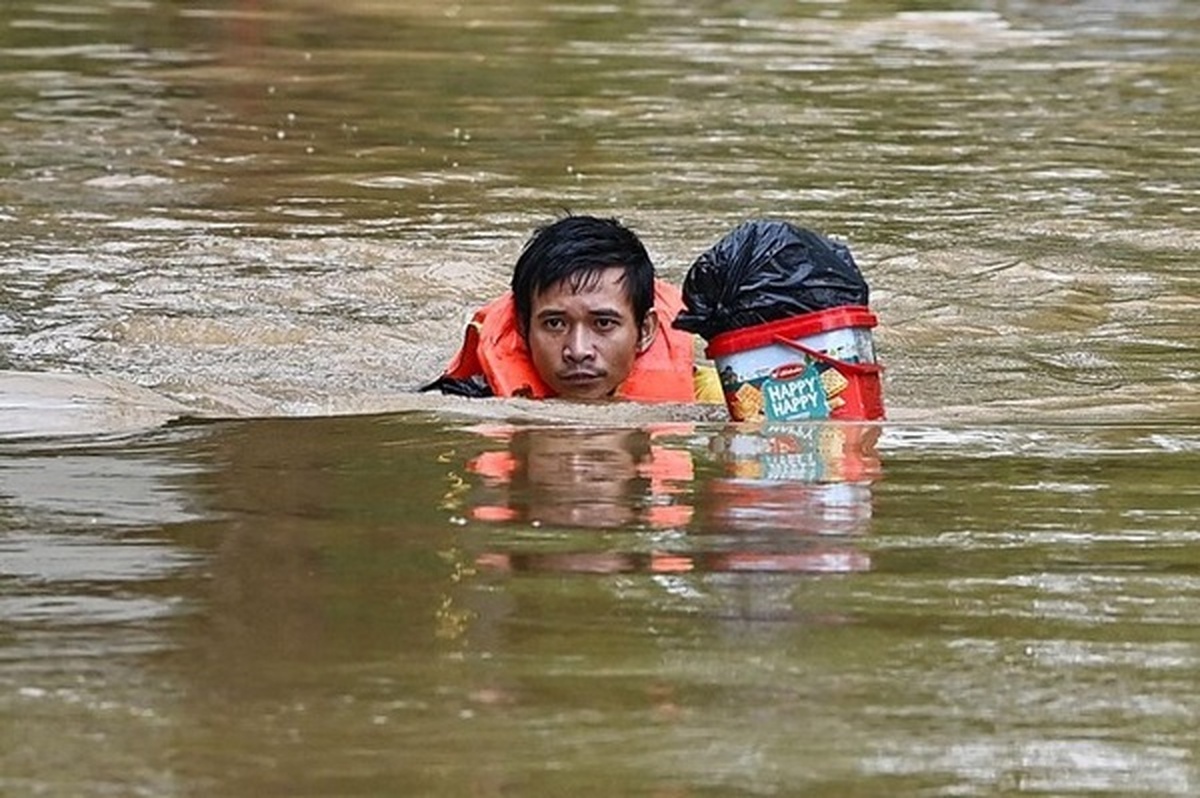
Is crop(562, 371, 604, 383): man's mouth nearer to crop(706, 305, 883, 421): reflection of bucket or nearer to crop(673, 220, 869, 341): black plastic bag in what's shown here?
crop(673, 220, 869, 341): black plastic bag

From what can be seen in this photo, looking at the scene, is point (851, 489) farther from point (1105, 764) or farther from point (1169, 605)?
point (1105, 764)

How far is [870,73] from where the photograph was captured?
15891 mm

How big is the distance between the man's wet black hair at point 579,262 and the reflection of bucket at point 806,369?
0.71 meters

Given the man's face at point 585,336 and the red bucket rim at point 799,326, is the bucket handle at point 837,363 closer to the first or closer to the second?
the red bucket rim at point 799,326

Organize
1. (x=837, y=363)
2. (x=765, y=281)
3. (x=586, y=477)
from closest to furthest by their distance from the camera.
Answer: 1. (x=586, y=477)
2. (x=837, y=363)
3. (x=765, y=281)

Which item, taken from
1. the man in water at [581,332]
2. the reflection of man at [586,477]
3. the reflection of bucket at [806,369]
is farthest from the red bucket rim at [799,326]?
the man in water at [581,332]

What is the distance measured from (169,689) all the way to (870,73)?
43.1ft

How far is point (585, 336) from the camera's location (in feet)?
A: 20.9

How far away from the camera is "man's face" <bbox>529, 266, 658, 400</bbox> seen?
630 centimetres

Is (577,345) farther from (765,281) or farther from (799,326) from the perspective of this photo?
(799,326)

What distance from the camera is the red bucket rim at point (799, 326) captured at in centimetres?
572

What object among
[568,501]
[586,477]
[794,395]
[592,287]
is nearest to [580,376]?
[592,287]

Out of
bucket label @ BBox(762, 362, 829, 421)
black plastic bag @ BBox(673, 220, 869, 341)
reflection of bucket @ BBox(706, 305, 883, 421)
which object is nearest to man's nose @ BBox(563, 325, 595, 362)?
black plastic bag @ BBox(673, 220, 869, 341)

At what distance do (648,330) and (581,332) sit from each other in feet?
0.86
